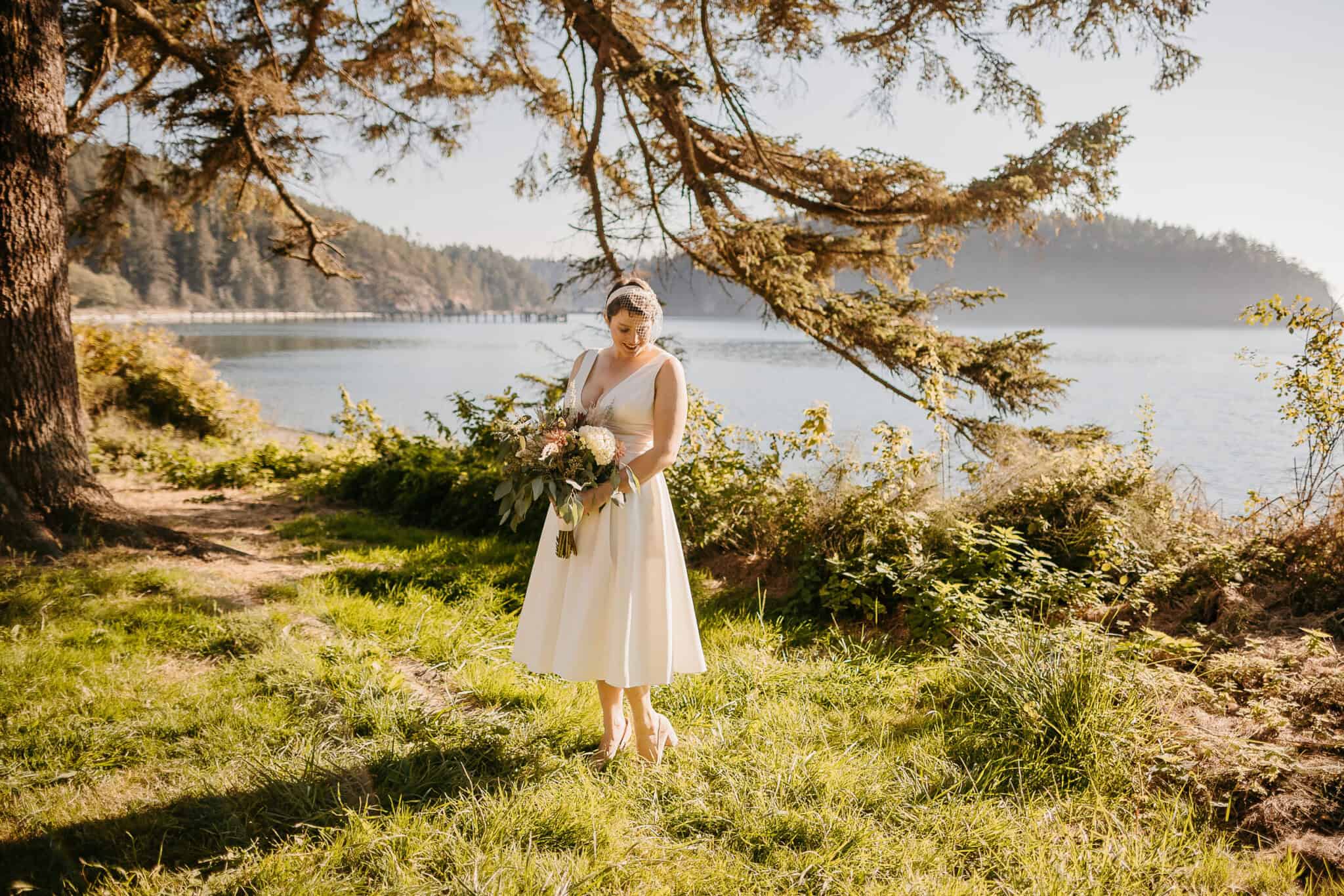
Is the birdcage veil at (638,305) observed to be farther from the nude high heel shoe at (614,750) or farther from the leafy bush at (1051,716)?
the leafy bush at (1051,716)

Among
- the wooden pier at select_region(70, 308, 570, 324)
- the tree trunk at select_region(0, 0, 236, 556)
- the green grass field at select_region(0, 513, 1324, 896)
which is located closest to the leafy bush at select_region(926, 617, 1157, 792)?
the green grass field at select_region(0, 513, 1324, 896)

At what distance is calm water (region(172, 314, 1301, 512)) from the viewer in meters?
12.8

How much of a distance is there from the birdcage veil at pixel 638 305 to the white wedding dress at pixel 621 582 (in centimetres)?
15

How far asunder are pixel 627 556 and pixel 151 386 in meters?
11.4

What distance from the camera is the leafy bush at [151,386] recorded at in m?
11.1

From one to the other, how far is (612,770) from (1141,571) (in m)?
3.50

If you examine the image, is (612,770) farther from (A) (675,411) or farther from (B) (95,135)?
(B) (95,135)

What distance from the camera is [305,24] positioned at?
780 cm

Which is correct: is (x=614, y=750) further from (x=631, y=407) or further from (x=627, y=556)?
(x=631, y=407)

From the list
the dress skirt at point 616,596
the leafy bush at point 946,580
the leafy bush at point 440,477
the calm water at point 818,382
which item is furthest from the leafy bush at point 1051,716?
the leafy bush at point 440,477

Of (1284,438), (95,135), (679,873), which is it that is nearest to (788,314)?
(679,873)

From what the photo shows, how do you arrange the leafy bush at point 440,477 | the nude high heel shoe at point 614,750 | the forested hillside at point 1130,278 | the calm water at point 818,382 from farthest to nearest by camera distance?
the forested hillside at point 1130,278 < the calm water at point 818,382 < the leafy bush at point 440,477 < the nude high heel shoe at point 614,750

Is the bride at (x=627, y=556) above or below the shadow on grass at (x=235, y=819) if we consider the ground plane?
above

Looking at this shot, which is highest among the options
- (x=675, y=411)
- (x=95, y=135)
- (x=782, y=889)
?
(x=95, y=135)
